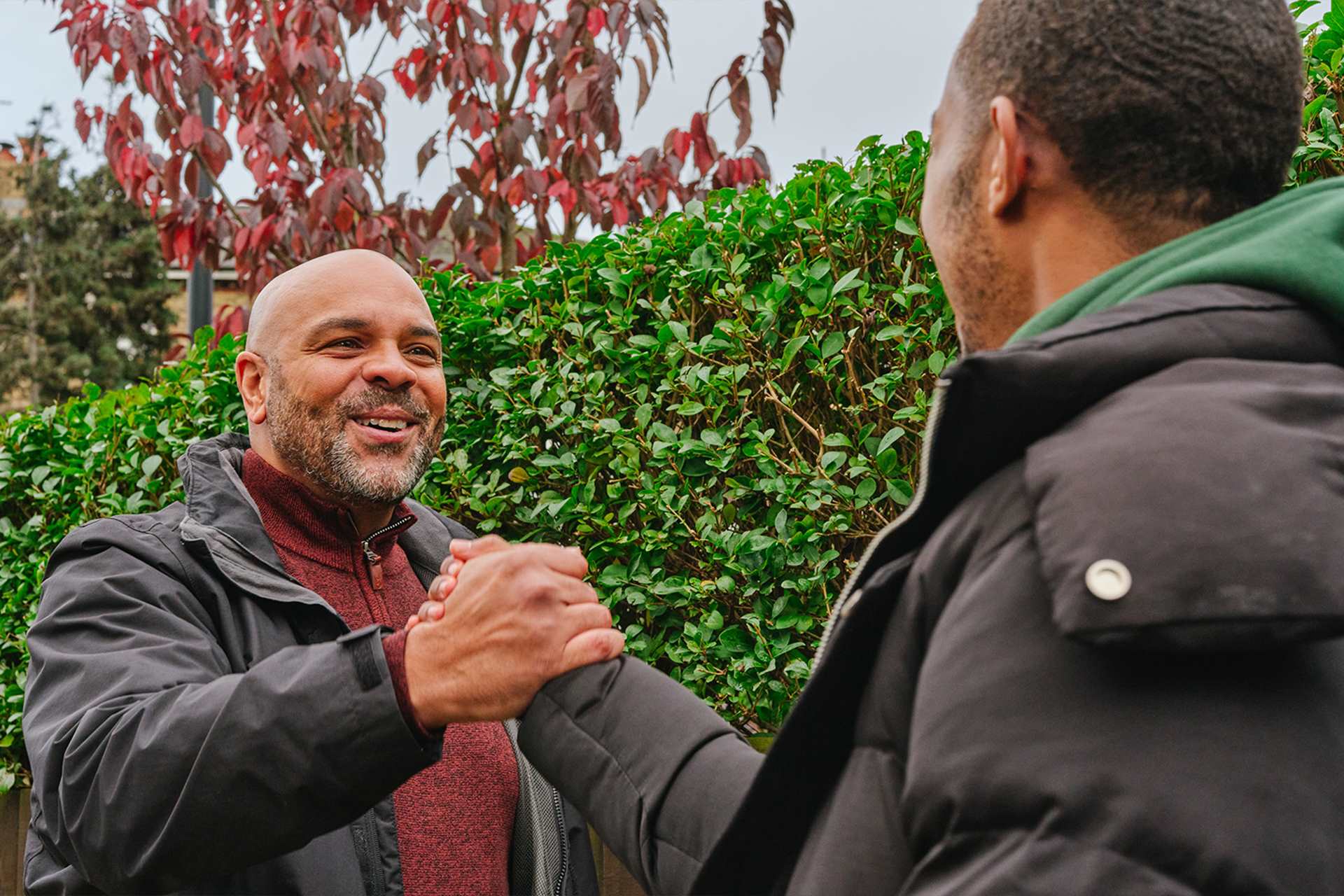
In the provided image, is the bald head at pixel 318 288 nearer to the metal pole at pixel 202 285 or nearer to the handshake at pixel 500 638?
the handshake at pixel 500 638

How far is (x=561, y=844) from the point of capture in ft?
8.60

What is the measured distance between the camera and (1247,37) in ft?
4.27

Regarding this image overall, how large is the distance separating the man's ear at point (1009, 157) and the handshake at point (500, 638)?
99cm

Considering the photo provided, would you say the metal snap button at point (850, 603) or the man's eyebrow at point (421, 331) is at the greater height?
the man's eyebrow at point (421, 331)

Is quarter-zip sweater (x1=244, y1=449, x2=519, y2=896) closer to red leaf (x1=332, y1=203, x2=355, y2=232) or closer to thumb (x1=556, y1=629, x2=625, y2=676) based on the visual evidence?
thumb (x1=556, y1=629, x2=625, y2=676)

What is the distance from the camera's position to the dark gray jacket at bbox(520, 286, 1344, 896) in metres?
0.93

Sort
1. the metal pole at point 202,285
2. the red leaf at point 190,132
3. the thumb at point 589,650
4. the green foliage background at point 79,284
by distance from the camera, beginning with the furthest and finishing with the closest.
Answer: the green foliage background at point 79,284 → the metal pole at point 202,285 → the red leaf at point 190,132 → the thumb at point 589,650

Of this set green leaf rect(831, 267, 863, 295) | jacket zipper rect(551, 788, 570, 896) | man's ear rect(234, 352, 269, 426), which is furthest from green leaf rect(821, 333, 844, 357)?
man's ear rect(234, 352, 269, 426)

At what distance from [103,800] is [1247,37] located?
6.66ft

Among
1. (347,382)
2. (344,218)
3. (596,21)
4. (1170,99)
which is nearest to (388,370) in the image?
(347,382)

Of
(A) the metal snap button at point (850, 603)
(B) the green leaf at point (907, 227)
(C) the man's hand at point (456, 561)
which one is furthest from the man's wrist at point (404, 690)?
(B) the green leaf at point (907, 227)

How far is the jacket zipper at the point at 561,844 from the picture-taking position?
2.57m

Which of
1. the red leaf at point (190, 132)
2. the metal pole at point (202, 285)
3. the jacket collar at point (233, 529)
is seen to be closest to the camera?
the jacket collar at point (233, 529)

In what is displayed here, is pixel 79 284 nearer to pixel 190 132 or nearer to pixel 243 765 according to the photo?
pixel 190 132
